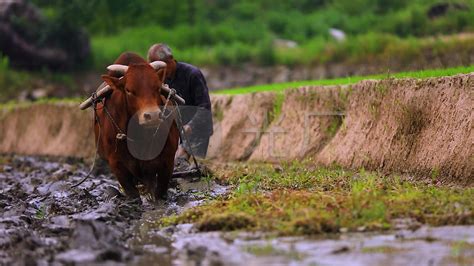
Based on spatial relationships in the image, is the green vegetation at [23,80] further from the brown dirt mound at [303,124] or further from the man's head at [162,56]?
the man's head at [162,56]

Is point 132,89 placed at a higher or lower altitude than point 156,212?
higher

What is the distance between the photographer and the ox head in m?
12.1

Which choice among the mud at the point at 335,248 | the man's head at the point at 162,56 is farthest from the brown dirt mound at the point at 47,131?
the mud at the point at 335,248

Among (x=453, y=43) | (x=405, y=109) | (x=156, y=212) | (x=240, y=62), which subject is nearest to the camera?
(x=156, y=212)

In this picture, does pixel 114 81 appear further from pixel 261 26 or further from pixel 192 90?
pixel 261 26

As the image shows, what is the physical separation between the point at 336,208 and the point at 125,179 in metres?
4.05

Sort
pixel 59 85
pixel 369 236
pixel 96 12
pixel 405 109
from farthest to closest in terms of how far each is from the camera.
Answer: pixel 96 12 < pixel 59 85 < pixel 405 109 < pixel 369 236

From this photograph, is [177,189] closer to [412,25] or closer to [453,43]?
[453,43]

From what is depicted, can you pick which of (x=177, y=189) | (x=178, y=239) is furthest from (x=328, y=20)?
(x=178, y=239)

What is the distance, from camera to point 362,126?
15484mm

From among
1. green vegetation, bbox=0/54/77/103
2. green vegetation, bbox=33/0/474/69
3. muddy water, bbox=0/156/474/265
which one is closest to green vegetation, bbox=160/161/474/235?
muddy water, bbox=0/156/474/265

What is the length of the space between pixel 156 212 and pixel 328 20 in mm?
32409

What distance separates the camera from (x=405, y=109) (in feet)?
45.3

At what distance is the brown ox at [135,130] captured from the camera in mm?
12422
